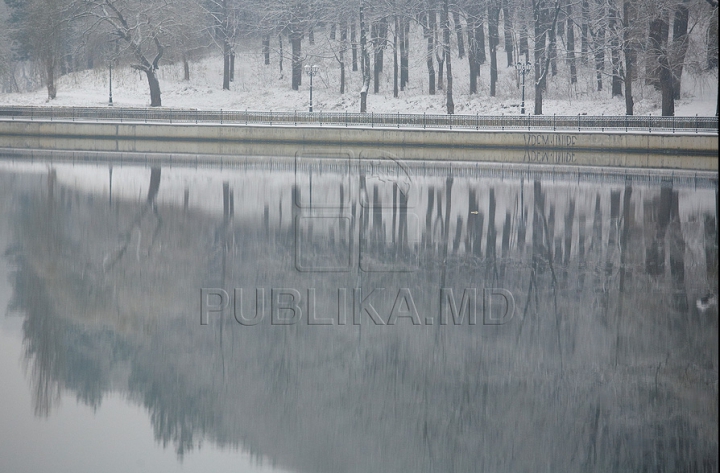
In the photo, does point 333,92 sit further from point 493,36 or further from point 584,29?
point 584,29

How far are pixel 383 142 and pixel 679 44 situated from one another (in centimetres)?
1507

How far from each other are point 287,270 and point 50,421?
7.56m

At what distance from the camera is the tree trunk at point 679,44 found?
43719mm

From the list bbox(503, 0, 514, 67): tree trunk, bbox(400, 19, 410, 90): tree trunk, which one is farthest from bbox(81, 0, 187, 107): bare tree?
bbox(503, 0, 514, 67): tree trunk

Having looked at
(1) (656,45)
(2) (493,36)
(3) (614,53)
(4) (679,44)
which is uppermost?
(2) (493,36)

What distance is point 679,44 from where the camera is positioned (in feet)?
145

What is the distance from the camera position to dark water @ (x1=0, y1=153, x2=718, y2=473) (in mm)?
9336

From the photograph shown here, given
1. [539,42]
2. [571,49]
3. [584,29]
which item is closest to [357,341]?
[539,42]

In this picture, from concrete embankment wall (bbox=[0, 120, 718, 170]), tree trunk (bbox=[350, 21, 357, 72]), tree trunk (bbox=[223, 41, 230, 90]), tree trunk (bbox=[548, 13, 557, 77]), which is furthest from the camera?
tree trunk (bbox=[223, 41, 230, 90])

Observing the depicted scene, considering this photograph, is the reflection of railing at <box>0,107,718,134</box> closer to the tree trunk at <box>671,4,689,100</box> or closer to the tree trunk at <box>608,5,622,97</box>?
the tree trunk at <box>671,4,689,100</box>

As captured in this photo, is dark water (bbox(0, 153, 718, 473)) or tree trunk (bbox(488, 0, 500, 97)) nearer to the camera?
dark water (bbox(0, 153, 718, 473))

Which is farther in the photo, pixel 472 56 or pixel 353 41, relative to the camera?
pixel 353 41

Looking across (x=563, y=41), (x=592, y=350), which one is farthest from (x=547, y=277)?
(x=563, y=41)

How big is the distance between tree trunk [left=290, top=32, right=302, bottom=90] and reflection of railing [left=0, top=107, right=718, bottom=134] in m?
12.0
